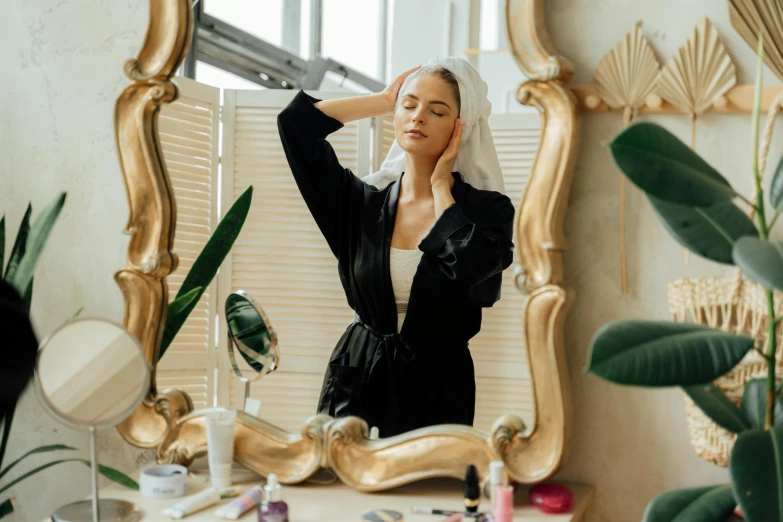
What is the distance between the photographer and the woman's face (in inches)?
48.8

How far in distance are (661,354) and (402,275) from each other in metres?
0.49

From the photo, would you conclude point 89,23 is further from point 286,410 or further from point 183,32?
point 286,410

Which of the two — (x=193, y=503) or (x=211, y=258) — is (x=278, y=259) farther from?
(x=193, y=503)

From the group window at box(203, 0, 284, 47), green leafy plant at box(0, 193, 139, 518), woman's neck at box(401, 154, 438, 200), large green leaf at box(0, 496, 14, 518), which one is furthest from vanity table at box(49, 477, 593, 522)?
window at box(203, 0, 284, 47)

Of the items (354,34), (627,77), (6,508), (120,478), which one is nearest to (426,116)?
(354,34)

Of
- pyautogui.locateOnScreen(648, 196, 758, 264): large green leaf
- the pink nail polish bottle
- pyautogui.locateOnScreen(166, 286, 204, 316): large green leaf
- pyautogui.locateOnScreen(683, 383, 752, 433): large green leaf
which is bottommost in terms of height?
the pink nail polish bottle

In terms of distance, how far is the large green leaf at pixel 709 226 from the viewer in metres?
0.93

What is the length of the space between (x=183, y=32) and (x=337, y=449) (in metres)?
0.75

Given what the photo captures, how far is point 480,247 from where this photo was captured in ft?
4.06

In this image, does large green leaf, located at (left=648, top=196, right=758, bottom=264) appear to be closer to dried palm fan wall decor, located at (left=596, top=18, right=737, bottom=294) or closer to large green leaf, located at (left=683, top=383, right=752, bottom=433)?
large green leaf, located at (left=683, top=383, right=752, bottom=433)

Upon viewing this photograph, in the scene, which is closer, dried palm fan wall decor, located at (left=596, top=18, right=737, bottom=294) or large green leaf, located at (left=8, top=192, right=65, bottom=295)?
dried palm fan wall decor, located at (left=596, top=18, right=737, bottom=294)

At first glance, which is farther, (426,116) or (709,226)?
→ (426,116)

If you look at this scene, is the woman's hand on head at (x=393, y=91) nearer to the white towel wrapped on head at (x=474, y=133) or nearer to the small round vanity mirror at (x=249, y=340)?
the white towel wrapped on head at (x=474, y=133)

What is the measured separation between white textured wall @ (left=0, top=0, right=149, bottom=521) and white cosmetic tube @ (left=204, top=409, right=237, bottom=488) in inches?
Result: 9.7
